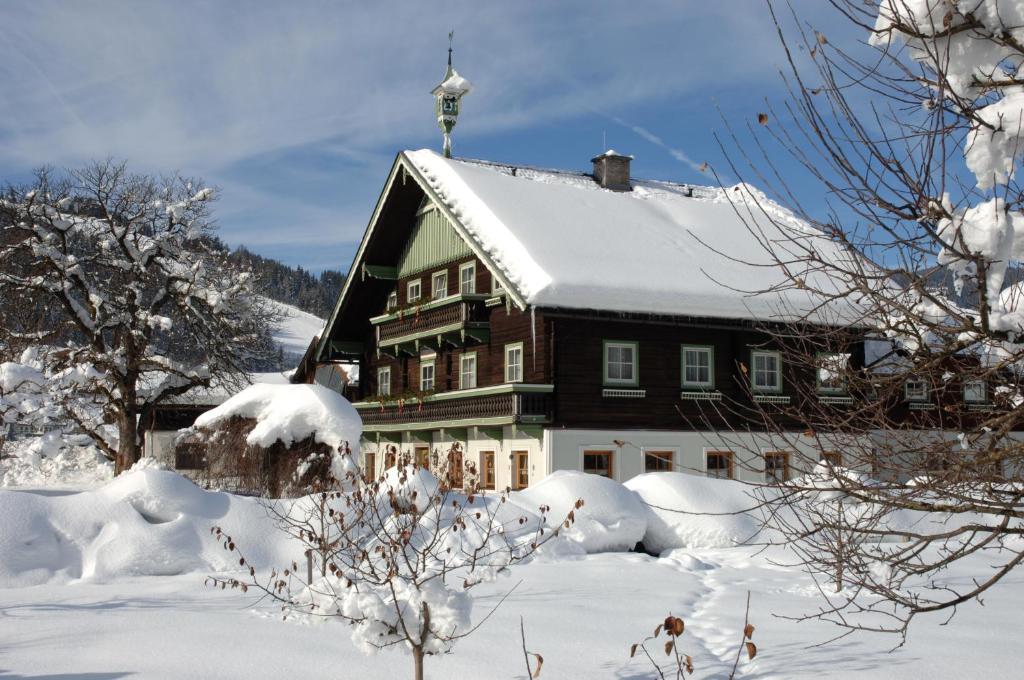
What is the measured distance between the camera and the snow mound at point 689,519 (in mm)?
16641

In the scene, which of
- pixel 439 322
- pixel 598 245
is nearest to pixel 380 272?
pixel 439 322

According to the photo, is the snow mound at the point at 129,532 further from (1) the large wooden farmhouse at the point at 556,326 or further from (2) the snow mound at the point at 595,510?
(1) the large wooden farmhouse at the point at 556,326

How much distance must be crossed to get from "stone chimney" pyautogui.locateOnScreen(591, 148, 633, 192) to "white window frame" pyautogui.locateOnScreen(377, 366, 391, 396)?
10148 millimetres

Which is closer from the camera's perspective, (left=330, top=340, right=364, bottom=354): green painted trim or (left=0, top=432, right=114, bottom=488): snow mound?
(left=330, top=340, right=364, bottom=354): green painted trim

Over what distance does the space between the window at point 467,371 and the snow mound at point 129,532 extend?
1318 centimetres

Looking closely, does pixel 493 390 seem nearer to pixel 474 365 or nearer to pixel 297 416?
pixel 474 365

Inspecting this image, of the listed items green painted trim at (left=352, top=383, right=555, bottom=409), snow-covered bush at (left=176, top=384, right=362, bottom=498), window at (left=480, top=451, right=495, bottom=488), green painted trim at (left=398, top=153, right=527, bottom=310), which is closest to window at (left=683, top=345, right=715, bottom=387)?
green painted trim at (left=352, top=383, right=555, bottom=409)

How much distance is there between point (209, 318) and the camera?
29.9 metres

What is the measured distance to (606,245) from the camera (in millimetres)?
26688

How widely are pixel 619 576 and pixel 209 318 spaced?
775 inches

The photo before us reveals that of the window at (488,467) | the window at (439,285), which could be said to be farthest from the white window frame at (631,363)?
the window at (439,285)

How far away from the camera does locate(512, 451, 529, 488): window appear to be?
25031 millimetres

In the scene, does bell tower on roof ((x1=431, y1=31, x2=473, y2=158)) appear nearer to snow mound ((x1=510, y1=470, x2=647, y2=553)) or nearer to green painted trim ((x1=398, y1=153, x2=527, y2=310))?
green painted trim ((x1=398, y1=153, x2=527, y2=310))

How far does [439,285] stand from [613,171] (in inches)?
375
